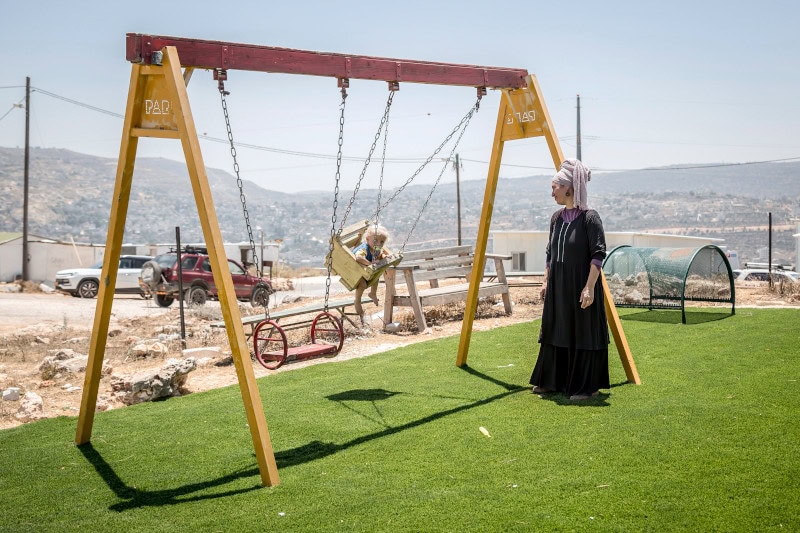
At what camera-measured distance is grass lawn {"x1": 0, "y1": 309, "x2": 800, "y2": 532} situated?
4.45 meters

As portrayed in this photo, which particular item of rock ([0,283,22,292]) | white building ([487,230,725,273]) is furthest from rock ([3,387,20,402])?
white building ([487,230,725,273])

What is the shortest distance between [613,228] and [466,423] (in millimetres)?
129260

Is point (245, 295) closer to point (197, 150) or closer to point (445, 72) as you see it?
point (445, 72)

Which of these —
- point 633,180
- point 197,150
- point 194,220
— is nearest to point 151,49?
point 197,150

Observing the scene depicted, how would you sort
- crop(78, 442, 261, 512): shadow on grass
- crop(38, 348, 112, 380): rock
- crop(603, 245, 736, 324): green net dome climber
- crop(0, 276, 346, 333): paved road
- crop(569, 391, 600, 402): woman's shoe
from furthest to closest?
1. crop(0, 276, 346, 333): paved road
2. crop(603, 245, 736, 324): green net dome climber
3. crop(38, 348, 112, 380): rock
4. crop(569, 391, 600, 402): woman's shoe
5. crop(78, 442, 261, 512): shadow on grass

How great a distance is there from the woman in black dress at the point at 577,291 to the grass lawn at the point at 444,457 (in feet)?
0.88

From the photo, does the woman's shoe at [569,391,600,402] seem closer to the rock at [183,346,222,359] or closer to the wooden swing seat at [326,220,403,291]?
the wooden swing seat at [326,220,403,291]

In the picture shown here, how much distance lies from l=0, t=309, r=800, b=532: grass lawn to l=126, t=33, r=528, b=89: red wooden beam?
293 cm

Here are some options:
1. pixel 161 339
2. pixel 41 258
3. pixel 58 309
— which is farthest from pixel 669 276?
pixel 41 258

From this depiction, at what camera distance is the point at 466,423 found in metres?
6.47

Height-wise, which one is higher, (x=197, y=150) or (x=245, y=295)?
(x=197, y=150)

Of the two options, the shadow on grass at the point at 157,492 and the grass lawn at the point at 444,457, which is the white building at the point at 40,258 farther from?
the shadow on grass at the point at 157,492

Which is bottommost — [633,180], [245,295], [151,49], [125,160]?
[245,295]

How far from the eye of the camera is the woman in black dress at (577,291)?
6969 millimetres
